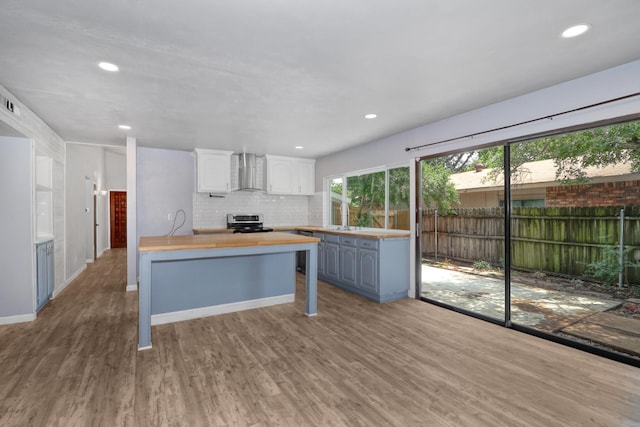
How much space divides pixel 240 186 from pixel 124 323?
3.10m

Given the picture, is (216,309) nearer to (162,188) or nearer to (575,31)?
(162,188)

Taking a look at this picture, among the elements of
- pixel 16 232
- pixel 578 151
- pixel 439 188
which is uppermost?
pixel 578 151

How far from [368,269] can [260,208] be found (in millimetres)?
2907

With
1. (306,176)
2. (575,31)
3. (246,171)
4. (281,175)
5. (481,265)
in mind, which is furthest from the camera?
(306,176)

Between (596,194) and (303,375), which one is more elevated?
(596,194)

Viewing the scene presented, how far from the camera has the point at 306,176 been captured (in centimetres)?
652

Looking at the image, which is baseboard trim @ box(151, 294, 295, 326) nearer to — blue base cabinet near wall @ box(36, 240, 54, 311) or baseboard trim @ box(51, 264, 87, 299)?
blue base cabinet near wall @ box(36, 240, 54, 311)

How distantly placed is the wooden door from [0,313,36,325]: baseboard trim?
741cm

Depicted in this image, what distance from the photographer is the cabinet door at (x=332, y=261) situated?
16.2ft

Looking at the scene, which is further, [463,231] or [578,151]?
[463,231]

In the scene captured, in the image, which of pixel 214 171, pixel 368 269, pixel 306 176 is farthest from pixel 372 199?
pixel 214 171

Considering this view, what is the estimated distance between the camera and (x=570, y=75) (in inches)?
101

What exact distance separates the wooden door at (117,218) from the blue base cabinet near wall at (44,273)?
6.59 m

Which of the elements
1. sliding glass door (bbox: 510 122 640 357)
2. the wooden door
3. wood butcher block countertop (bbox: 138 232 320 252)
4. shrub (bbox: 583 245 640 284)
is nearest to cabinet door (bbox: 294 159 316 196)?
wood butcher block countertop (bbox: 138 232 320 252)
